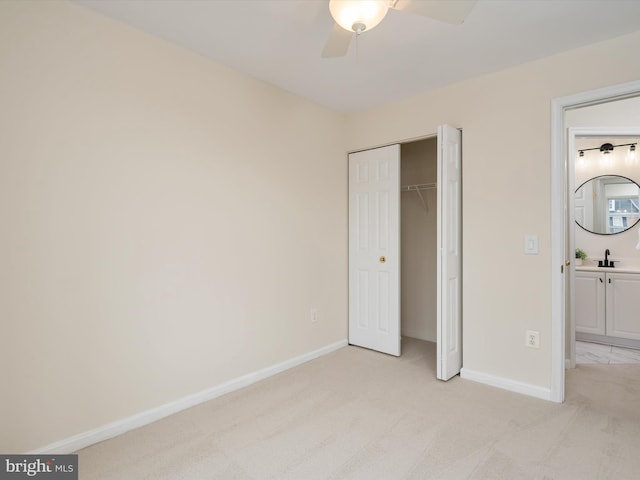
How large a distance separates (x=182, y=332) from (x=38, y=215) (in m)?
1.11

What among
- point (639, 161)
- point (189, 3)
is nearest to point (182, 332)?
point (189, 3)

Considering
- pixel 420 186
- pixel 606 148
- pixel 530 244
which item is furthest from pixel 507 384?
pixel 606 148

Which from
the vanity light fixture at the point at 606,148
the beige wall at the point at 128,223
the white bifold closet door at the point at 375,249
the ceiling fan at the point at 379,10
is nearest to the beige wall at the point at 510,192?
the white bifold closet door at the point at 375,249

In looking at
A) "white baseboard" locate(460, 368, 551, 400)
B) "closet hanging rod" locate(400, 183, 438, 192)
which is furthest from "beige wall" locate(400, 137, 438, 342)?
"white baseboard" locate(460, 368, 551, 400)

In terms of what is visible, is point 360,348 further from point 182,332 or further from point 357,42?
point 357,42

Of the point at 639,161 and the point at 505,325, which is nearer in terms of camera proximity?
the point at 505,325

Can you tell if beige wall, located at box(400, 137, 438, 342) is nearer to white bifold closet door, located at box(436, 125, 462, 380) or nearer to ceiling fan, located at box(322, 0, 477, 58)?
white bifold closet door, located at box(436, 125, 462, 380)

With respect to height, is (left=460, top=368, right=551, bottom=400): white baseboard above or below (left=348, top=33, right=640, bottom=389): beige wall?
below

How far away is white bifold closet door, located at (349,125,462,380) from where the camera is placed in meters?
2.80

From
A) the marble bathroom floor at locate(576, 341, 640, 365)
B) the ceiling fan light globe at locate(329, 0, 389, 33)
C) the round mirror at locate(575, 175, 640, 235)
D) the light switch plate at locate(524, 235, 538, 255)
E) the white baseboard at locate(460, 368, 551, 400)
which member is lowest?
the marble bathroom floor at locate(576, 341, 640, 365)

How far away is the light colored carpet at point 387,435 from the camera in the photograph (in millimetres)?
1772

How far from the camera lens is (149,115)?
89.0 inches

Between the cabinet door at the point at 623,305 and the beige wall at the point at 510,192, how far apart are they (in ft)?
6.11

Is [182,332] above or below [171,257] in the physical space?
below
